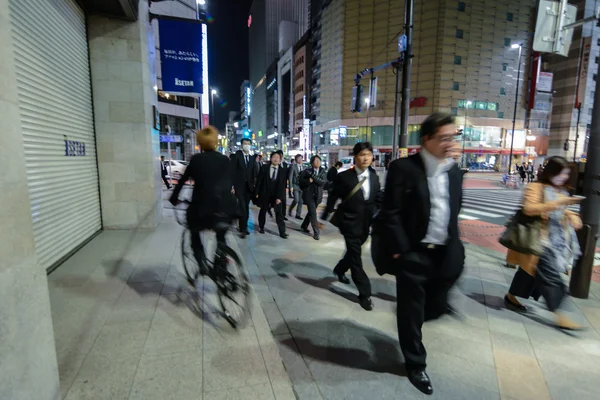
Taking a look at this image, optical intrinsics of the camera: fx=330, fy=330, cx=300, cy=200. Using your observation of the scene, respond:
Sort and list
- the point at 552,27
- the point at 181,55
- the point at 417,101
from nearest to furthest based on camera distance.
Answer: the point at 552,27, the point at 181,55, the point at 417,101

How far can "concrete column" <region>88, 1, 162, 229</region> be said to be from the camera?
6.96 m

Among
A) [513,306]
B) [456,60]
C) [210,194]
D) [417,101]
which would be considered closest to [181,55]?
[210,194]

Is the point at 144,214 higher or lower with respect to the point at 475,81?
lower

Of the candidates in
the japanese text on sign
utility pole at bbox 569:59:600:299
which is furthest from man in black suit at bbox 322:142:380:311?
the japanese text on sign

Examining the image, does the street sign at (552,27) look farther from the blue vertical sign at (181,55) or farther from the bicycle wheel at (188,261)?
the blue vertical sign at (181,55)

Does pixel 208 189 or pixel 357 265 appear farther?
pixel 357 265

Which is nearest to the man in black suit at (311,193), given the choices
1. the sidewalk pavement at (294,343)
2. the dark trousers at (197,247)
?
the sidewalk pavement at (294,343)

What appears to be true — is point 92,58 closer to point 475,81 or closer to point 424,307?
point 424,307

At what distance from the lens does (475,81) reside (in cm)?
5434

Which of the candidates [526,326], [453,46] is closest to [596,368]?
[526,326]

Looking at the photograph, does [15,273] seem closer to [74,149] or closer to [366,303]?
[366,303]

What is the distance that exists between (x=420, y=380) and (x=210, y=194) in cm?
268

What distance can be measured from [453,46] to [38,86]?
6012 centimetres

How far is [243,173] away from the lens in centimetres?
705
